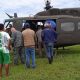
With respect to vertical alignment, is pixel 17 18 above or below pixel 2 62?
above

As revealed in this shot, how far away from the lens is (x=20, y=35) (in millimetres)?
18859

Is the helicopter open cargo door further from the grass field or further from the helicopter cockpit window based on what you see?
the grass field

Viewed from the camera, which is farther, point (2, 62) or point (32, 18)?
point (32, 18)

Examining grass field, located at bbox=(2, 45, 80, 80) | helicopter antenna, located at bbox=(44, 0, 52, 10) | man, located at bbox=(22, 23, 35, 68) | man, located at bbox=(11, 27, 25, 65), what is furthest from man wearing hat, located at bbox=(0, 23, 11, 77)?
helicopter antenna, located at bbox=(44, 0, 52, 10)

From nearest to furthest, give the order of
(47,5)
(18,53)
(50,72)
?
(50,72)
(18,53)
(47,5)

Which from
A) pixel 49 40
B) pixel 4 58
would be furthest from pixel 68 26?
pixel 4 58

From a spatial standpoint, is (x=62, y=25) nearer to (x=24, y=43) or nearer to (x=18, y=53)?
(x=18, y=53)

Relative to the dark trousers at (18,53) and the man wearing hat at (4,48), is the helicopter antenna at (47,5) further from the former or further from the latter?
the man wearing hat at (4,48)

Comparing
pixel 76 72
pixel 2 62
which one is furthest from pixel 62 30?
pixel 2 62

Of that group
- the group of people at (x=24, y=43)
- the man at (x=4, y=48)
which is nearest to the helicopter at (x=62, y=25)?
the group of people at (x=24, y=43)

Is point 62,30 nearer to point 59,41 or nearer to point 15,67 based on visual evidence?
point 59,41

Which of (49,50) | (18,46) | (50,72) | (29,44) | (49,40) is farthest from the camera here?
(18,46)

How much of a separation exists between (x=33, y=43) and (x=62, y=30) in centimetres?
690

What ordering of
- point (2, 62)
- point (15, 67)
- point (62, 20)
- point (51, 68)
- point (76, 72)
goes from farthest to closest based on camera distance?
point (62, 20) → point (15, 67) → point (51, 68) → point (76, 72) → point (2, 62)
